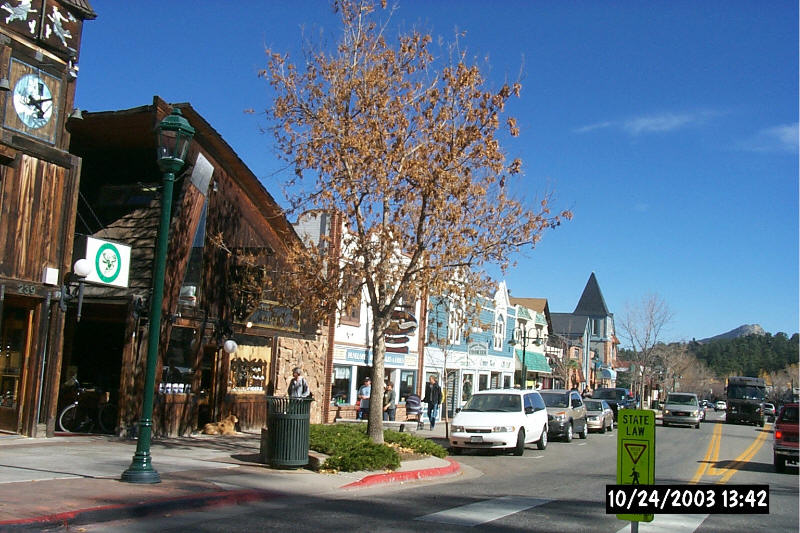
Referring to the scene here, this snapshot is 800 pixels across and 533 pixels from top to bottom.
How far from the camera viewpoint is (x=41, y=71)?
15914 millimetres

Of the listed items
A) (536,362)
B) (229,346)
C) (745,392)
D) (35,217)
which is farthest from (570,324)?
(35,217)

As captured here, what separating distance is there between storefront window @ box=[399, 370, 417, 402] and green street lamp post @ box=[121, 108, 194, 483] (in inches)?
845

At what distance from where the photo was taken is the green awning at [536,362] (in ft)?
163

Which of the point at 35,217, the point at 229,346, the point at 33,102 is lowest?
the point at 229,346

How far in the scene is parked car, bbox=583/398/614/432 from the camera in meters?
32.6

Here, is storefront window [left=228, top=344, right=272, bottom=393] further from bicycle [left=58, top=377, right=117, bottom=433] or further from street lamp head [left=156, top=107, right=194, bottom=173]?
street lamp head [left=156, top=107, right=194, bottom=173]

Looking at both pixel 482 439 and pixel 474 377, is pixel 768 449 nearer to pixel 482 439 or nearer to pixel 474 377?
pixel 482 439

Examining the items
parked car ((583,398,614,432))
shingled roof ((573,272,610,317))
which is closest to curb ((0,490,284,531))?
parked car ((583,398,614,432))

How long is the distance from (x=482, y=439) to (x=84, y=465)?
10.6 m

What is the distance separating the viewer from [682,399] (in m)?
41.2

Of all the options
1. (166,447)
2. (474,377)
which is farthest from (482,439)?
(474,377)

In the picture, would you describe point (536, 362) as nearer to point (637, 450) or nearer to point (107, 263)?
point (107, 263)

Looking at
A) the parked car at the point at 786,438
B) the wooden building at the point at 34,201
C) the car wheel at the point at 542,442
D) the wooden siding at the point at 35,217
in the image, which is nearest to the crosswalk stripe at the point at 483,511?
the parked car at the point at 786,438

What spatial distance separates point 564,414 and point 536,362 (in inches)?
1042
